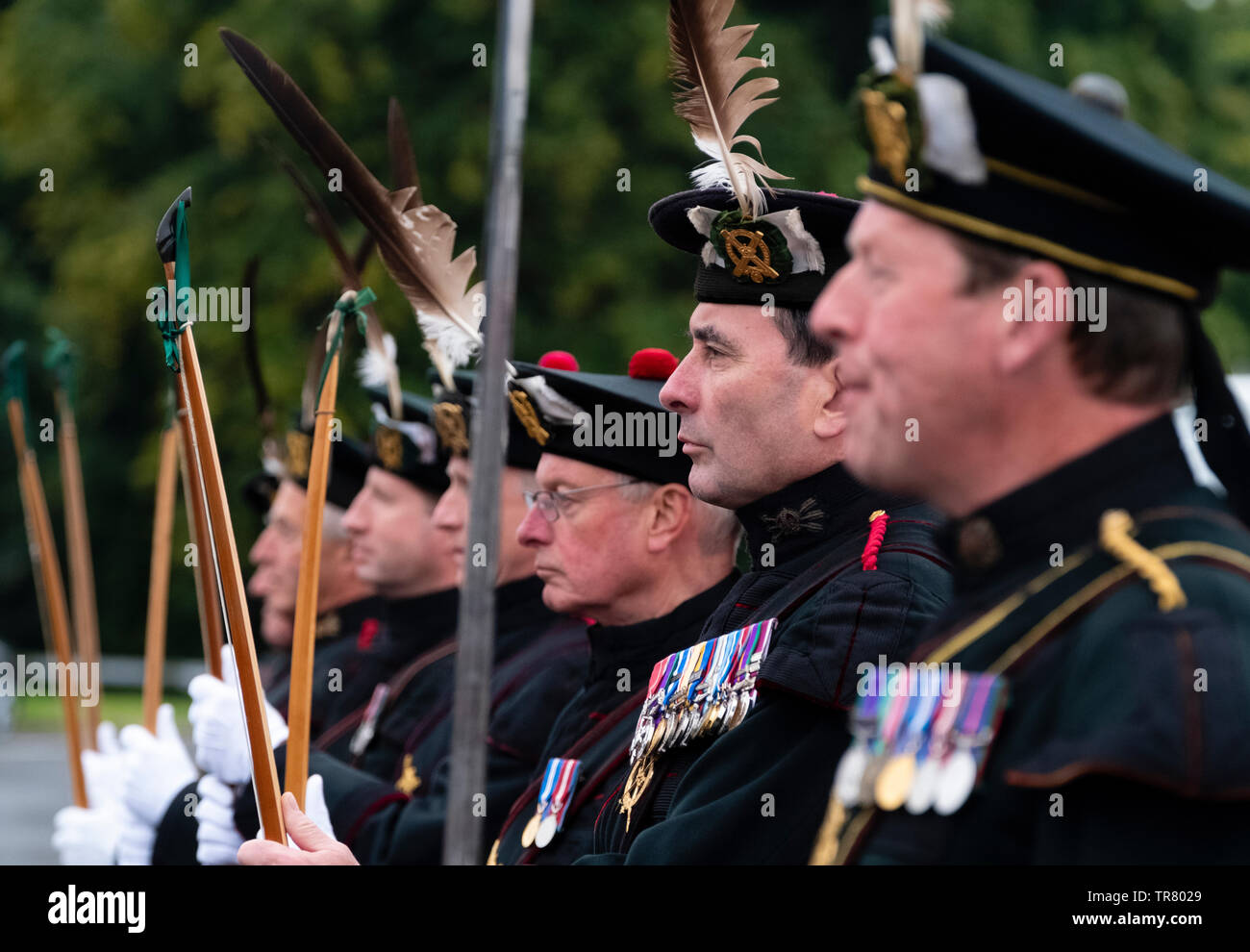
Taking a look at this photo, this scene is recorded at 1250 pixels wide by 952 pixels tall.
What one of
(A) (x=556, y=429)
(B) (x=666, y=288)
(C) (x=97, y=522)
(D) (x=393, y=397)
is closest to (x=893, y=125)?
(A) (x=556, y=429)

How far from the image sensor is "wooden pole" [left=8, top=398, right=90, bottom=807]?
232 inches

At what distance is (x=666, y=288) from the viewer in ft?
49.0

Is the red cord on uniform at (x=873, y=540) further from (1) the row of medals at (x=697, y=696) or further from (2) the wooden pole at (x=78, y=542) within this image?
(2) the wooden pole at (x=78, y=542)

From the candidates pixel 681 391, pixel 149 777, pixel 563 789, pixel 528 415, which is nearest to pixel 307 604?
pixel 681 391

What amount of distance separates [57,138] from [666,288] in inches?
258

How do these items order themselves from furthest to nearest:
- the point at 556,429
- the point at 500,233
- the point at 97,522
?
the point at 97,522 → the point at 556,429 → the point at 500,233

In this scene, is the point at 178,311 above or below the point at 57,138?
below

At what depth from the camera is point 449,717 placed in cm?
540

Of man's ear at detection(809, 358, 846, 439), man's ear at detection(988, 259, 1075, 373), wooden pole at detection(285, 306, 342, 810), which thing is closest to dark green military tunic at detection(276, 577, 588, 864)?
wooden pole at detection(285, 306, 342, 810)

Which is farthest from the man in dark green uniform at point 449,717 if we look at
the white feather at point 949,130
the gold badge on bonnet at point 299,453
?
the white feather at point 949,130

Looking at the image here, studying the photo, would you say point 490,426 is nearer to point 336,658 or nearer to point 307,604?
point 307,604

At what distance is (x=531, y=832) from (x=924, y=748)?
2170 mm

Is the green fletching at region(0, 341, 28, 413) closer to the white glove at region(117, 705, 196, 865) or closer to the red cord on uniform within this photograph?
the white glove at region(117, 705, 196, 865)
